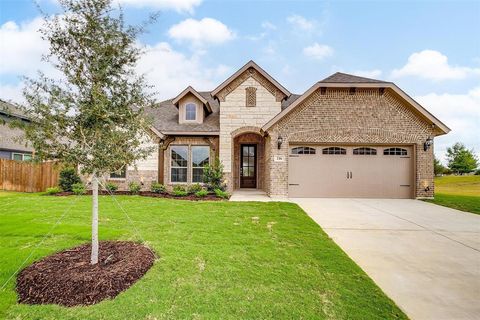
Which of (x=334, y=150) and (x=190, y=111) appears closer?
(x=334, y=150)

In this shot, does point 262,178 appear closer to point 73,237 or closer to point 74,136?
point 73,237

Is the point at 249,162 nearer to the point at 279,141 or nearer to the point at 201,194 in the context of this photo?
the point at 279,141

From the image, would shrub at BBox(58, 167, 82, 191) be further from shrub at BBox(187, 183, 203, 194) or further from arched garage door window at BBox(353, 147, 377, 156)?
arched garage door window at BBox(353, 147, 377, 156)

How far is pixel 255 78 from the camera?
12.7 m

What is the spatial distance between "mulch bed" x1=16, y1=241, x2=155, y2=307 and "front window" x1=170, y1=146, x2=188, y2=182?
8924 millimetres

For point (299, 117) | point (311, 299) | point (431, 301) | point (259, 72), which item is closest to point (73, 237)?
point (311, 299)

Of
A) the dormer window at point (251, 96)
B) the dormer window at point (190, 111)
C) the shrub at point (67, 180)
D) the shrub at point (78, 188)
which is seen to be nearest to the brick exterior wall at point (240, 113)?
the dormer window at point (251, 96)

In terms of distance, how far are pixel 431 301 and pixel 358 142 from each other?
9453 millimetres

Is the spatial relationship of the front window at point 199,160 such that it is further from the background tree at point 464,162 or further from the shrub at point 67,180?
the background tree at point 464,162

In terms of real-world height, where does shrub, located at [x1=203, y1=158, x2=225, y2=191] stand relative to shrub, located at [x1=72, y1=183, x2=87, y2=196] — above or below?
above

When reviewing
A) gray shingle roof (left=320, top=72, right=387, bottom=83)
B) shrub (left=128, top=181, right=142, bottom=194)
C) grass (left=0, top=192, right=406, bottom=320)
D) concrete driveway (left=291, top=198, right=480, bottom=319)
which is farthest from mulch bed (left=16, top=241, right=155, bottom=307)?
gray shingle roof (left=320, top=72, right=387, bottom=83)

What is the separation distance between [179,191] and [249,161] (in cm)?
498

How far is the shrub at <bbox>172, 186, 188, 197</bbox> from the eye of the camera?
11719 mm

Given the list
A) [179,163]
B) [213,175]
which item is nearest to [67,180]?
[179,163]
